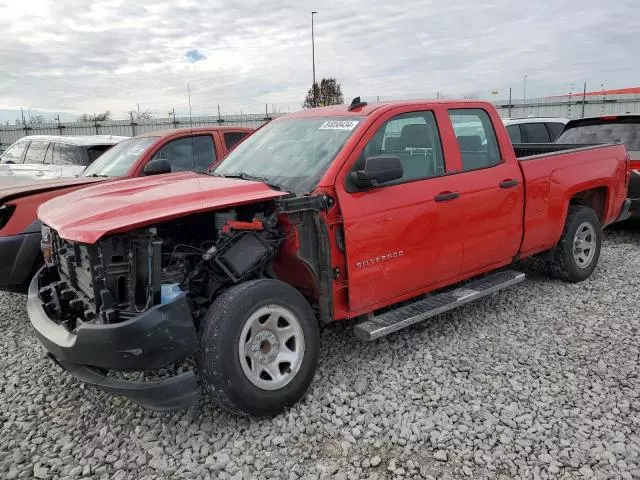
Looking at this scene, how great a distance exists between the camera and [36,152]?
949 centimetres

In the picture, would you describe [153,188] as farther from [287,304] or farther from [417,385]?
[417,385]

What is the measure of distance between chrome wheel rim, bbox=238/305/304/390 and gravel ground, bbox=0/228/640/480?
276 millimetres

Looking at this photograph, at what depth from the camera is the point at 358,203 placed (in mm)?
3600

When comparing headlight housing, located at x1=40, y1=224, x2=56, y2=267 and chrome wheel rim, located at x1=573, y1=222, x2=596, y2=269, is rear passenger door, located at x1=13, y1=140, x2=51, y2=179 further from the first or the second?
chrome wheel rim, located at x1=573, y1=222, x2=596, y2=269

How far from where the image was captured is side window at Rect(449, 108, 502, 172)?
443 centimetres

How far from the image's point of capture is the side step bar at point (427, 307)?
3.69 meters

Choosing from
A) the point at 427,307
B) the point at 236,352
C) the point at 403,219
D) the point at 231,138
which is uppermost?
the point at 231,138

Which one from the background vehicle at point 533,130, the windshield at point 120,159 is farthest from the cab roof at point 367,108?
the background vehicle at point 533,130

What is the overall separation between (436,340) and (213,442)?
207cm

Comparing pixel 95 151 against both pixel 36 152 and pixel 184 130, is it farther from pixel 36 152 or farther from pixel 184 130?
pixel 184 130

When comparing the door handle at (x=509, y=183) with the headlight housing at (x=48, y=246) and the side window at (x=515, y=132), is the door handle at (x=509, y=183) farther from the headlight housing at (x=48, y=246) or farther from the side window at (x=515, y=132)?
the side window at (x=515, y=132)

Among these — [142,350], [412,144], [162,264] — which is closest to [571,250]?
[412,144]

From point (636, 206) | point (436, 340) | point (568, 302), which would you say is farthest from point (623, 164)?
point (436, 340)

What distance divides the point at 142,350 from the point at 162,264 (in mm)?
648
